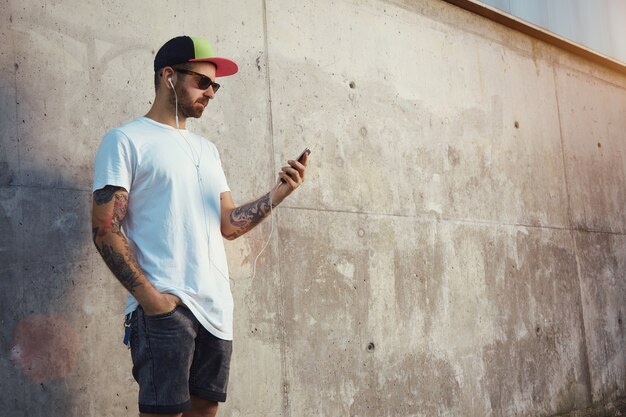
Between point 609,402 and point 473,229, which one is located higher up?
point 473,229

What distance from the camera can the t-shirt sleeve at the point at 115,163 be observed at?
2.76 metres

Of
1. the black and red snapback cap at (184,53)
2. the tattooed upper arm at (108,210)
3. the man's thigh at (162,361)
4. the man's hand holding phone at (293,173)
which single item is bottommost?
the man's thigh at (162,361)

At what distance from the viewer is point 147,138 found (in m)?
2.90

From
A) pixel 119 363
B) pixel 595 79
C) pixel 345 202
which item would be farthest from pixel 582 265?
pixel 119 363

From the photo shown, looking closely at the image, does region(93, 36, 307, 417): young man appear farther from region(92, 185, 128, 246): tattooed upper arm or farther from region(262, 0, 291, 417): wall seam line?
region(262, 0, 291, 417): wall seam line

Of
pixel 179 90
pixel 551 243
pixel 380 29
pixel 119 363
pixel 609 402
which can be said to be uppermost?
pixel 380 29

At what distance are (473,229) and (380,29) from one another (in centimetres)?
153

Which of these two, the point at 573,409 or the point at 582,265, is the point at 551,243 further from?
the point at 573,409

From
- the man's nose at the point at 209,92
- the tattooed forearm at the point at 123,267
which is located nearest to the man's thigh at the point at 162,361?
the tattooed forearm at the point at 123,267

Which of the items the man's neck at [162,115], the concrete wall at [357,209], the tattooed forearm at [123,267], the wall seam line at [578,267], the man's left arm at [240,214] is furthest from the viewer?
the wall seam line at [578,267]

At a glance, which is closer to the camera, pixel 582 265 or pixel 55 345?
pixel 55 345

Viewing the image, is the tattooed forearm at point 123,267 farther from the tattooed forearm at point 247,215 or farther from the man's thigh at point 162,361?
the tattooed forearm at point 247,215

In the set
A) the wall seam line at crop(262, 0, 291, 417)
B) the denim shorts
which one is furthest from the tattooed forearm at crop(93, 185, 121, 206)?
the wall seam line at crop(262, 0, 291, 417)

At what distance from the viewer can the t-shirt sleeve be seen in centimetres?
276
